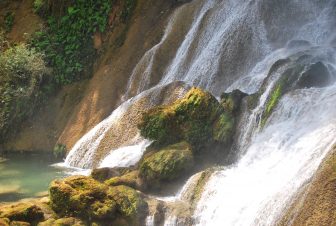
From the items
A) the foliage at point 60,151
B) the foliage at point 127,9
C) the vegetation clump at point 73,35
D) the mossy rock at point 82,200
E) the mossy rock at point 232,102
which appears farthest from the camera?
the vegetation clump at point 73,35

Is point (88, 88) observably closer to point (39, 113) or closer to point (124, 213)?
point (39, 113)

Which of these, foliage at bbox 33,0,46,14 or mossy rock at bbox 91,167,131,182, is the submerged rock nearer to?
mossy rock at bbox 91,167,131,182

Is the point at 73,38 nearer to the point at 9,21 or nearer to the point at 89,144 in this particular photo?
the point at 9,21

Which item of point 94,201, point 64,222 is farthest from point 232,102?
point 64,222

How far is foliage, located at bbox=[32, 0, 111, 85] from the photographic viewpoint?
72.2 feet

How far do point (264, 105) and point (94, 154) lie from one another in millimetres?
6461

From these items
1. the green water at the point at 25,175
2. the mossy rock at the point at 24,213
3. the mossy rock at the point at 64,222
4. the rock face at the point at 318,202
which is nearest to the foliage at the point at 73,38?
the green water at the point at 25,175

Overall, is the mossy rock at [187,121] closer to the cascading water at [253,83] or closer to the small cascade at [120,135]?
the cascading water at [253,83]

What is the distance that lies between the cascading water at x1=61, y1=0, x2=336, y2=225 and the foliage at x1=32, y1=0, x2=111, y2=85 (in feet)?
11.5

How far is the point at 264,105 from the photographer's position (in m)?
12.9

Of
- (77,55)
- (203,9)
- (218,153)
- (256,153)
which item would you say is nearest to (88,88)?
(77,55)

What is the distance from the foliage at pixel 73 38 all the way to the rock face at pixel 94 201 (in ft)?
36.3

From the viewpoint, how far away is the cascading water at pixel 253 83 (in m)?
10.4

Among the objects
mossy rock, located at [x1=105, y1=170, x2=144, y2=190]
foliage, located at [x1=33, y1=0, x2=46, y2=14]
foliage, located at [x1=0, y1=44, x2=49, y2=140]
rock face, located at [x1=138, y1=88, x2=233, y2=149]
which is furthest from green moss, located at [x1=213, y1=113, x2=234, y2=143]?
foliage, located at [x1=33, y1=0, x2=46, y2=14]
